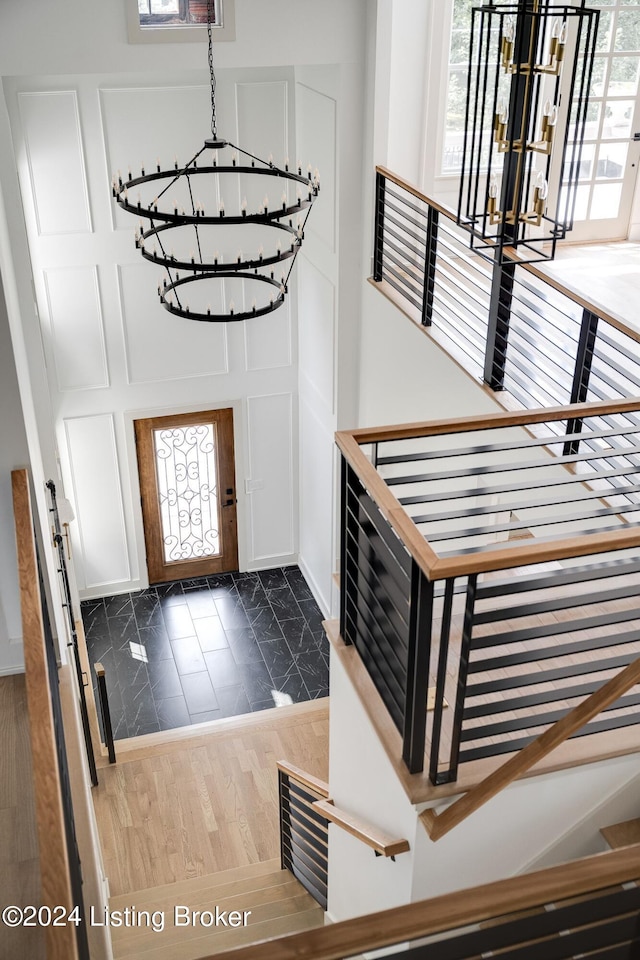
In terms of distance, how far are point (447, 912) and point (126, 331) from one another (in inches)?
300

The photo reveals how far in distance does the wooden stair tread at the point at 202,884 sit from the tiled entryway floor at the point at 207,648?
1923 mm

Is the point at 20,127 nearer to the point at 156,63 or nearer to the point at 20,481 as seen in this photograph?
the point at 156,63

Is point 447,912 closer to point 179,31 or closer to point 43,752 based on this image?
point 43,752

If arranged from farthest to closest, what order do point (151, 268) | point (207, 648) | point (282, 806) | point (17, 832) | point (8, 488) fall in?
point (207, 648) → point (151, 268) → point (282, 806) → point (8, 488) → point (17, 832)

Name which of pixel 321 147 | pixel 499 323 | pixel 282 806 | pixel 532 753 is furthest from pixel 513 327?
pixel 282 806

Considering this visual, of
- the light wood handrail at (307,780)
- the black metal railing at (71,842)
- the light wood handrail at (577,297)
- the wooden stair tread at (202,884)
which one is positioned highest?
the light wood handrail at (577,297)

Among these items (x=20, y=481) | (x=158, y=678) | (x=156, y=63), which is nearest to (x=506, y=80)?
(x=156, y=63)

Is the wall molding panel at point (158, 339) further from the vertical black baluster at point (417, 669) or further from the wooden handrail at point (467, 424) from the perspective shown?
the vertical black baluster at point (417, 669)

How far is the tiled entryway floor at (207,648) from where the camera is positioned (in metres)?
8.19

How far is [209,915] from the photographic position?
196 inches

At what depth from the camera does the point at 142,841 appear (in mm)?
6473

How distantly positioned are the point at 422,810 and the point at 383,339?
15.7 ft

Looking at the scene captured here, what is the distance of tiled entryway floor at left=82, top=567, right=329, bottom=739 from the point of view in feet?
26.9

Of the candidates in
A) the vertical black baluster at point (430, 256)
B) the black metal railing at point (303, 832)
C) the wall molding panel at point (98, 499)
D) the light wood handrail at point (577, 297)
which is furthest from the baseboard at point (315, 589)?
the light wood handrail at point (577, 297)
